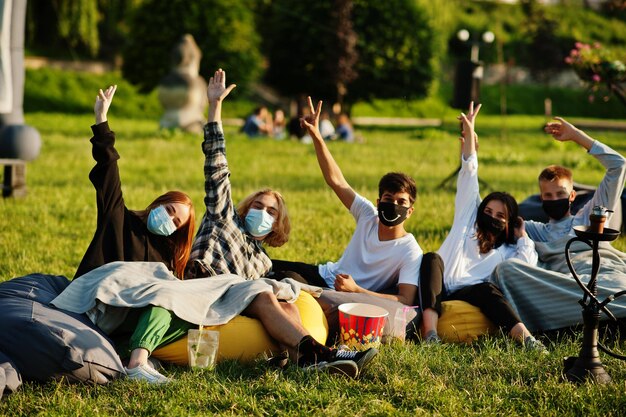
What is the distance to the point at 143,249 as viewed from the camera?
4844 millimetres

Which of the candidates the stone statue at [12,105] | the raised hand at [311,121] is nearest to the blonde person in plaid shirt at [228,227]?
the raised hand at [311,121]

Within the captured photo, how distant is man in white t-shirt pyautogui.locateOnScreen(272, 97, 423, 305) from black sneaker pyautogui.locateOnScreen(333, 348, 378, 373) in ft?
3.19

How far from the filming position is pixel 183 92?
21.4 metres

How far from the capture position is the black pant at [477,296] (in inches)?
197

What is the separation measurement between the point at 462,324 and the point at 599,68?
701cm

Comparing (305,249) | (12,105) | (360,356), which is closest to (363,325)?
(360,356)

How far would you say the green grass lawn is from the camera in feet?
12.3

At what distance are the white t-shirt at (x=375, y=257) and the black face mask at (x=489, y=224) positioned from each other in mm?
544

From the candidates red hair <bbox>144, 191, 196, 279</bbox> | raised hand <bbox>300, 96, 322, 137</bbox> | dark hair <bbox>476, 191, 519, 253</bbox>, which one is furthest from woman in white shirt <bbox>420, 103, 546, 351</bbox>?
red hair <bbox>144, 191, 196, 279</bbox>

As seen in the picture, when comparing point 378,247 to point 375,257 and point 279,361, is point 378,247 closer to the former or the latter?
point 375,257

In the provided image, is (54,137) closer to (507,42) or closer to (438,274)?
(438,274)

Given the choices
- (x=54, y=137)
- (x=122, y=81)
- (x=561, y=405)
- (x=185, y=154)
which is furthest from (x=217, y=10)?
(x=561, y=405)

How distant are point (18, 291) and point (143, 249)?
74 cm

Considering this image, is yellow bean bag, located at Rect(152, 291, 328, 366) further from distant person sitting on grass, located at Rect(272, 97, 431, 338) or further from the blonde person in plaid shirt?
distant person sitting on grass, located at Rect(272, 97, 431, 338)
